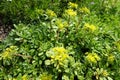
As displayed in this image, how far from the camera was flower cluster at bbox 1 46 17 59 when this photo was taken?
11.7 feet

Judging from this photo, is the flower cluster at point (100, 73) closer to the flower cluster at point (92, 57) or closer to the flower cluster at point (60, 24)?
the flower cluster at point (92, 57)

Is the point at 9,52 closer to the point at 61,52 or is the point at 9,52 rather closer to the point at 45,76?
the point at 45,76

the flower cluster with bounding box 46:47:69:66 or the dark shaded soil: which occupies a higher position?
the flower cluster with bounding box 46:47:69:66

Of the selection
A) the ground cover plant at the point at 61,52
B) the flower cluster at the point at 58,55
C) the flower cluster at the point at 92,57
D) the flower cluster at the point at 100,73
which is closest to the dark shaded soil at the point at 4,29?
the ground cover plant at the point at 61,52

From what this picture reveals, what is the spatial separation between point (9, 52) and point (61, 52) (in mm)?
689

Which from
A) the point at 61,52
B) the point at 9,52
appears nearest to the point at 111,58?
the point at 61,52

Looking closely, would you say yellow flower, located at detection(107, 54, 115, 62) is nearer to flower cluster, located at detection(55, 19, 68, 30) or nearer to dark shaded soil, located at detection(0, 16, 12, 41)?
flower cluster, located at detection(55, 19, 68, 30)

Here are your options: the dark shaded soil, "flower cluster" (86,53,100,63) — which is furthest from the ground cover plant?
the dark shaded soil

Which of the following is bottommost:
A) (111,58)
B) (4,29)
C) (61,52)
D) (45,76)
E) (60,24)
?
(45,76)

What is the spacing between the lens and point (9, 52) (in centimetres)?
359

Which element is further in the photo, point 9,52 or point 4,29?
point 4,29

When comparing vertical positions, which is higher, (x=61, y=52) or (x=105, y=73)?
(x=61, y=52)

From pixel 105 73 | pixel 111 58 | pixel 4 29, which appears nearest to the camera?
pixel 105 73

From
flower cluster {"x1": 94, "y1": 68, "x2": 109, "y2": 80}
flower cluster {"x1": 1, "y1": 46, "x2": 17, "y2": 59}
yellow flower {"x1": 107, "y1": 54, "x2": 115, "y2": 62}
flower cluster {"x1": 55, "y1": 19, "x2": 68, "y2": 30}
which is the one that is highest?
flower cluster {"x1": 55, "y1": 19, "x2": 68, "y2": 30}
